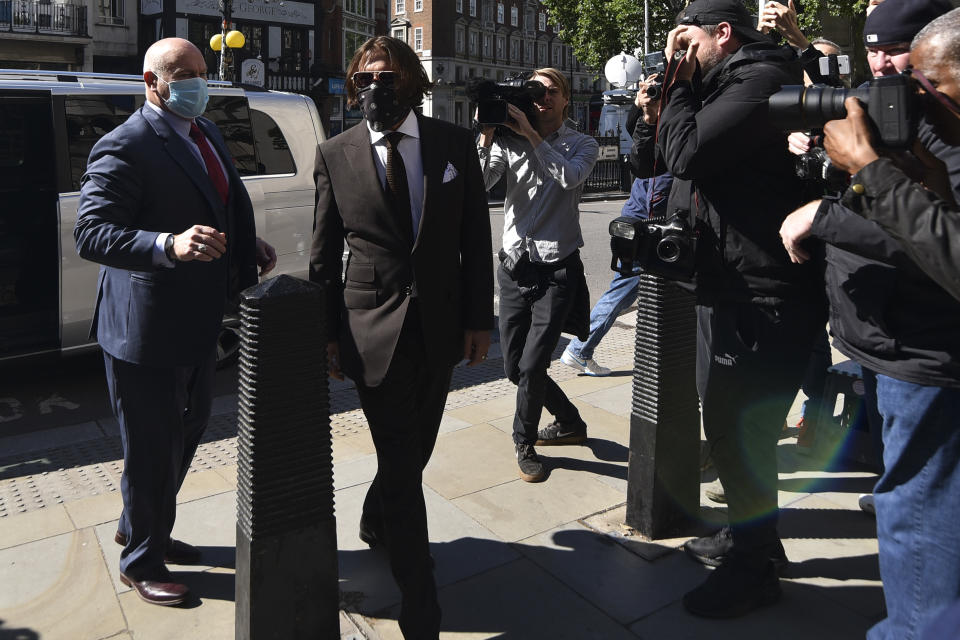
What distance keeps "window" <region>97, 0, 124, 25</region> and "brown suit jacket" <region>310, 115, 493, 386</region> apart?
3334cm

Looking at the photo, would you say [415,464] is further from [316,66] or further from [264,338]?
[316,66]

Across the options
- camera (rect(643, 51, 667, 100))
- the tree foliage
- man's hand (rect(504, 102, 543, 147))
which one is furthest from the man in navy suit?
the tree foliage

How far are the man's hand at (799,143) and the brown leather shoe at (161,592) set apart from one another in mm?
2567

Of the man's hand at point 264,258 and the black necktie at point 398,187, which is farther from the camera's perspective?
the man's hand at point 264,258

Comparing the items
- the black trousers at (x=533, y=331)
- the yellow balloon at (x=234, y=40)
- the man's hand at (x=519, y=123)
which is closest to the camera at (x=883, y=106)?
the man's hand at (x=519, y=123)

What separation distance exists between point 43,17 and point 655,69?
3152 cm

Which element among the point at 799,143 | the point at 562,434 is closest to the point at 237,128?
the point at 562,434

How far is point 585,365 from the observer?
625cm

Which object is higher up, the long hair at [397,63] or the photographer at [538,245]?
the long hair at [397,63]

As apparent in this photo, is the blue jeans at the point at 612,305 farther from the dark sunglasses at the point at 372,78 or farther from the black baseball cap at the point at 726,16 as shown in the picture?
the dark sunglasses at the point at 372,78

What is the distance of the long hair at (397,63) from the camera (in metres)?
2.88

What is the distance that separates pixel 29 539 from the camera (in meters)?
3.67

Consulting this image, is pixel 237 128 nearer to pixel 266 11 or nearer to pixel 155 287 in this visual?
pixel 155 287

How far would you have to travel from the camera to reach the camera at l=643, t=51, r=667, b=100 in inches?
133
